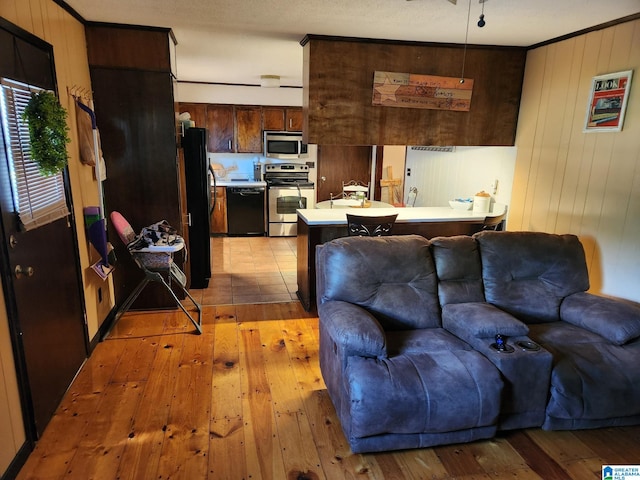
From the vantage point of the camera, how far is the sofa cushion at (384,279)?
2.44 metres

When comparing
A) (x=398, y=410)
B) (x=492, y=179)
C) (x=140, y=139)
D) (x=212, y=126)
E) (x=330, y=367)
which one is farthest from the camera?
(x=212, y=126)

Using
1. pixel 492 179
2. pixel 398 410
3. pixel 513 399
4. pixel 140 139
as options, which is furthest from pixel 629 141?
pixel 140 139

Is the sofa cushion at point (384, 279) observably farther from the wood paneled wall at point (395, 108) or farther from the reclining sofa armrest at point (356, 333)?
the wood paneled wall at point (395, 108)

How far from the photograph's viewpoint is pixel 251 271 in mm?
5000

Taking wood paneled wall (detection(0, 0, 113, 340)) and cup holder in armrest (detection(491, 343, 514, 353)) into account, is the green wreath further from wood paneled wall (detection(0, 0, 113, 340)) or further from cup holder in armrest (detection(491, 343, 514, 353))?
cup holder in armrest (detection(491, 343, 514, 353))

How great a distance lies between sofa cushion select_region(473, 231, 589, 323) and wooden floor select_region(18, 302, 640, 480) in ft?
2.43

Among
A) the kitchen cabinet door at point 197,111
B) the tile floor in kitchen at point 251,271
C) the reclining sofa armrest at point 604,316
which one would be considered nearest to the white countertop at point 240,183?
the tile floor in kitchen at point 251,271

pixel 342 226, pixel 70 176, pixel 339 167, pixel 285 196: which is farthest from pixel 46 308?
pixel 339 167

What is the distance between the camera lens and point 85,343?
9.39ft

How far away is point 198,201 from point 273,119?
300cm

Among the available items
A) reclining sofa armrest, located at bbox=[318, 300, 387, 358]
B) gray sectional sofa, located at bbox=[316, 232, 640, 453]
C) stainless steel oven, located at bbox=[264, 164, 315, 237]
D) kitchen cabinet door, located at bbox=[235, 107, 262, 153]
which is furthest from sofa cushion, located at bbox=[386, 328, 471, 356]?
kitchen cabinet door, located at bbox=[235, 107, 262, 153]

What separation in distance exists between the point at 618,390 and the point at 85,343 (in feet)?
10.5

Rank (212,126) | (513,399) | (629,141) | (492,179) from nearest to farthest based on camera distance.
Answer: (513,399), (629,141), (492,179), (212,126)

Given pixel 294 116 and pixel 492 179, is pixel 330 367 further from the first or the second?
pixel 294 116
